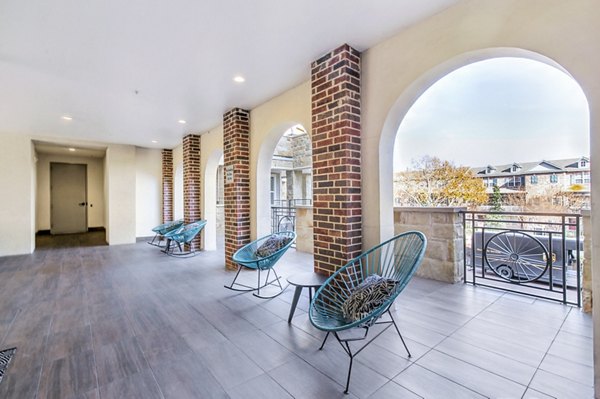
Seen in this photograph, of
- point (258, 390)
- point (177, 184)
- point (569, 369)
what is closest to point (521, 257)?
point (569, 369)

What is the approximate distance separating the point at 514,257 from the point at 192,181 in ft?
19.0

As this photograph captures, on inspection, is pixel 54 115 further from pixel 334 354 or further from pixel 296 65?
pixel 334 354

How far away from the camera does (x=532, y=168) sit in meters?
9.23

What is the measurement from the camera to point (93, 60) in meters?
2.75

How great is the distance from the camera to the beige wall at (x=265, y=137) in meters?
3.56

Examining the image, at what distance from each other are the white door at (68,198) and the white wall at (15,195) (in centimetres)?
314

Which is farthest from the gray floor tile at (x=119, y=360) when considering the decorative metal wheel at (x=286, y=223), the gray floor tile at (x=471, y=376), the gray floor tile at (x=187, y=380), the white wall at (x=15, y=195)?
the white wall at (x=15, y=195)

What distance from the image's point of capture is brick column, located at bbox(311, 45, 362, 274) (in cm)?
263

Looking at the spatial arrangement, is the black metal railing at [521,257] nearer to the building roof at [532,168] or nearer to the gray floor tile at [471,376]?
the gray floor tile at [471,376]

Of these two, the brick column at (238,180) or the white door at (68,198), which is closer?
the brick column at (238,180)

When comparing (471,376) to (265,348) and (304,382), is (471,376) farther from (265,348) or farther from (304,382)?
(265,348)

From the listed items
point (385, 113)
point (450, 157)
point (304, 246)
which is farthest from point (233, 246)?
point (450, 157)

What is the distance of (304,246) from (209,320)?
3.30 metres

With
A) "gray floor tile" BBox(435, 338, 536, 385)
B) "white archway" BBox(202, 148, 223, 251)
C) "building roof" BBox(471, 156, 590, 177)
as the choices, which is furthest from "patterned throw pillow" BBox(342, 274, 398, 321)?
"building roof" BBox(471, 156, 590, 177)
